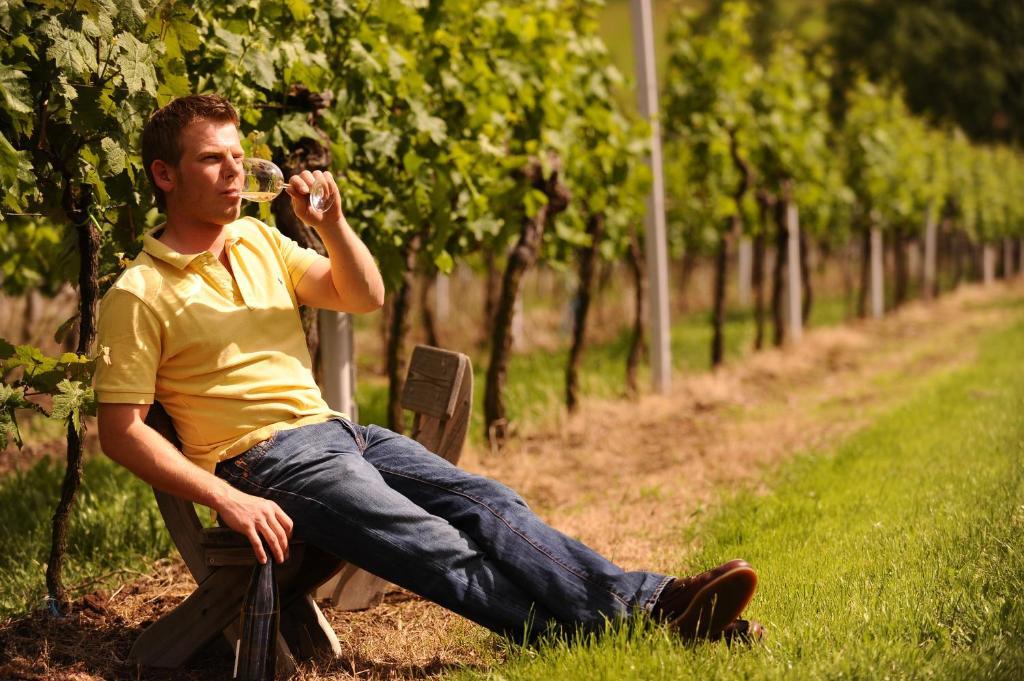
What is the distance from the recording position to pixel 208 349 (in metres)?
3.27

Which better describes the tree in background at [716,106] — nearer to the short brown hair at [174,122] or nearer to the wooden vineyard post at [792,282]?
the wooden vineyard post at [792,282]

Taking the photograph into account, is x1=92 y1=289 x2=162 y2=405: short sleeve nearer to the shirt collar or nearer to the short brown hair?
the shirt collar

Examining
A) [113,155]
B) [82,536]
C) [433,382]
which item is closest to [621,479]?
[433,382]

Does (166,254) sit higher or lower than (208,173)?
lower

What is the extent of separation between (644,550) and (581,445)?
2.70 m

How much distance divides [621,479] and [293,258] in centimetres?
335

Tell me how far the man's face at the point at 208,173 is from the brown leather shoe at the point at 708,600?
5.23 ft

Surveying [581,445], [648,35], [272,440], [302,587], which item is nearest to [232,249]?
[272,440]

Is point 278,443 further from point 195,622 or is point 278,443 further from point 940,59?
point 940,59

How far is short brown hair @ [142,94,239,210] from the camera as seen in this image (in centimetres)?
327

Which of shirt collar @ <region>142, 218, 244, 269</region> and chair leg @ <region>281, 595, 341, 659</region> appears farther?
chair leg @ <region>281, 595, 341, 659</region>

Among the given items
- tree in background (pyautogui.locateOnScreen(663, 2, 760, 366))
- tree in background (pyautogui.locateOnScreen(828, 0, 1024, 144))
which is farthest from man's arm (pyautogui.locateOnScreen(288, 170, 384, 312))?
tree in background (pyautogui.locateOnScreen(828, 0, 1024, 144))

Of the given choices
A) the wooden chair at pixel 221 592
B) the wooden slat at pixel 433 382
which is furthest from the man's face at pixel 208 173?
the wooden slat at pixel 433 382

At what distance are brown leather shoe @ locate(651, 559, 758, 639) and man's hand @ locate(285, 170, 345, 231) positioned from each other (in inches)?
54.3
